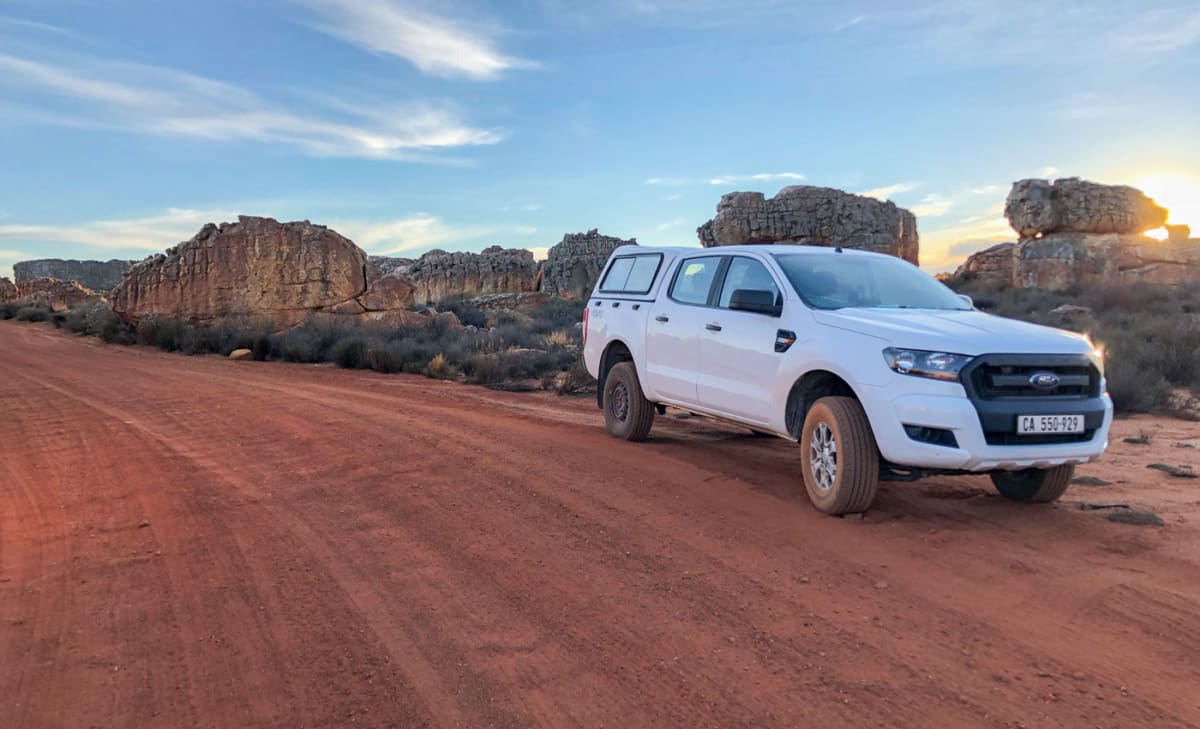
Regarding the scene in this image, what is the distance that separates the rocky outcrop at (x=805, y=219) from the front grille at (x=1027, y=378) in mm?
34588

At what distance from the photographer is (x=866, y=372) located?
6074 millimetres

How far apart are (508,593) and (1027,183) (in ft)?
132

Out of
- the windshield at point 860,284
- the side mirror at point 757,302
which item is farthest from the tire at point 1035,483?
the side mirror at point 757,302

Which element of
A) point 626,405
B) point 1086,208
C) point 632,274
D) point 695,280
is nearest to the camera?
point 695,280

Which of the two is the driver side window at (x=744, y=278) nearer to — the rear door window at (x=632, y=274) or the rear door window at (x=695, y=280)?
the rear door window at (x=695, y=280)

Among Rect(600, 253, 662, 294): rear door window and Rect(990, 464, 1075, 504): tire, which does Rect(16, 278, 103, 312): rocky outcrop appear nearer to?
Rect(600, 253, 662, 294): rear door window

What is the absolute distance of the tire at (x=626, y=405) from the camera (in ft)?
30.0

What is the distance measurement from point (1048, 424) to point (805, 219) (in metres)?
36.0

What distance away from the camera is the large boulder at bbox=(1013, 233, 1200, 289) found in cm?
3494

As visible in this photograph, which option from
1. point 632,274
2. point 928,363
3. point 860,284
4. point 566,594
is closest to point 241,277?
point 632,274

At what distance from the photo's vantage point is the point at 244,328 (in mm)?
22688

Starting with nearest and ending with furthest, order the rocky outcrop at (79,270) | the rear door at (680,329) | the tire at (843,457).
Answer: the tire at (843,457), the rear door at (680,329), the rocky outcrop at (79,270)

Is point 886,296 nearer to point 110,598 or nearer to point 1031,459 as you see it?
point 1031,459

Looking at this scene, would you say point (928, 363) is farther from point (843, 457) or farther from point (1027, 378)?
point (843, 457)
